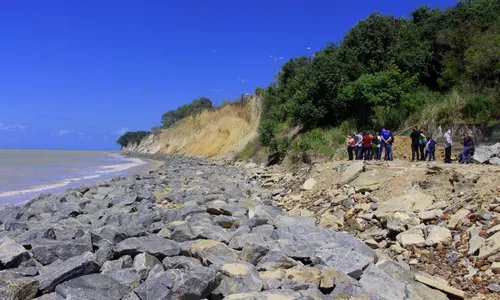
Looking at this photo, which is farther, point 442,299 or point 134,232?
point 134,232

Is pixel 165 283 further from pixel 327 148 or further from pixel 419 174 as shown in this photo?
pixel 327 148

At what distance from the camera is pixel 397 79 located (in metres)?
22.0

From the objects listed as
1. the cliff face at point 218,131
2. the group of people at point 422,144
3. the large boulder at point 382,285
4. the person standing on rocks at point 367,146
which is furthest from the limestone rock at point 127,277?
the cliff face at point 218,131

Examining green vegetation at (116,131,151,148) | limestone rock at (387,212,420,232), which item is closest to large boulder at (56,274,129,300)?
limestone rock at (387,212,420,232)

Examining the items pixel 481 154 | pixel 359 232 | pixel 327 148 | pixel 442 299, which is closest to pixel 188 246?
pixel 442 299

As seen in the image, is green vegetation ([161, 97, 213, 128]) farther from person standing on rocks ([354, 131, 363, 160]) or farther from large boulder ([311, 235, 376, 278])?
large boulder ([311, 235, 376, 278])

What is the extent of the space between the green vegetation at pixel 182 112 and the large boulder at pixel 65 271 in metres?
67.9

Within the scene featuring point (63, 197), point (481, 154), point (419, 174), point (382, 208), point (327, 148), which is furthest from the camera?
point (327, 148)

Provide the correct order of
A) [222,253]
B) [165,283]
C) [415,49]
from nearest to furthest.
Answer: [165,283], [222,253], [415,49]

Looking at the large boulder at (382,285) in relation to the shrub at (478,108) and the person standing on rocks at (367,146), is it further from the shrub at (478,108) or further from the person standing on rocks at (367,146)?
the shrub at (478,108)

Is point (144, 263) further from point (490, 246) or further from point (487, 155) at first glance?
point (487, 155)

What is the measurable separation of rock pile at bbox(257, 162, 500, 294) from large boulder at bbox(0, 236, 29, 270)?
5.23 metres

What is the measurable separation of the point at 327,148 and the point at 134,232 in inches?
542

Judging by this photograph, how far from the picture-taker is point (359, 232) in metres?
8.10
